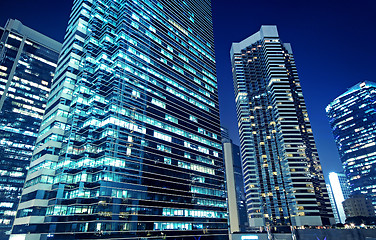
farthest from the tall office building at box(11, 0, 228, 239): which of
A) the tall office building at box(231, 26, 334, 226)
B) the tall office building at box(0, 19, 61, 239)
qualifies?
the tall office building at box(0, 19, 61, 239)

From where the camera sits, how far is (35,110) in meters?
148

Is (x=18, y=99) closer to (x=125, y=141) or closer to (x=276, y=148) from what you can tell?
(x=125, y=141)

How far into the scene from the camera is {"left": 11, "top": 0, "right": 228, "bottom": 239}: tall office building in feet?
218

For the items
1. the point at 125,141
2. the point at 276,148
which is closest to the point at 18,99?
the point at 125,141

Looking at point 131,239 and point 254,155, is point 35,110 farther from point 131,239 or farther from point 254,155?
point 254,155

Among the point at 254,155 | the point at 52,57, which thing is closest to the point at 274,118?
the point at 254,155

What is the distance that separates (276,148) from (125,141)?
120m

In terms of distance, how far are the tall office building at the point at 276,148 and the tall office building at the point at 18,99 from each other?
135 meters

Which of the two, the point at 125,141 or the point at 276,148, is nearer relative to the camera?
the point at 125,141

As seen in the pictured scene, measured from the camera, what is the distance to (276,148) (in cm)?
16475

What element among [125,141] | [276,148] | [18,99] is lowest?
[125,141]

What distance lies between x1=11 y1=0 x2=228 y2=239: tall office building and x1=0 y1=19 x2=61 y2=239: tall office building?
6565 cm

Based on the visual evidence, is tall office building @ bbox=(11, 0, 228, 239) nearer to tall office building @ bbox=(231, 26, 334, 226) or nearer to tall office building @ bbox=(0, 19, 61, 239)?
tall office building @ bbox=(231, 26, 334, 226)

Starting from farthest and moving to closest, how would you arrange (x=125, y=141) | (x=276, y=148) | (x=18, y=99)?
(x=276, y=148)
(x=18, y=99)
(x=125, y=141)
